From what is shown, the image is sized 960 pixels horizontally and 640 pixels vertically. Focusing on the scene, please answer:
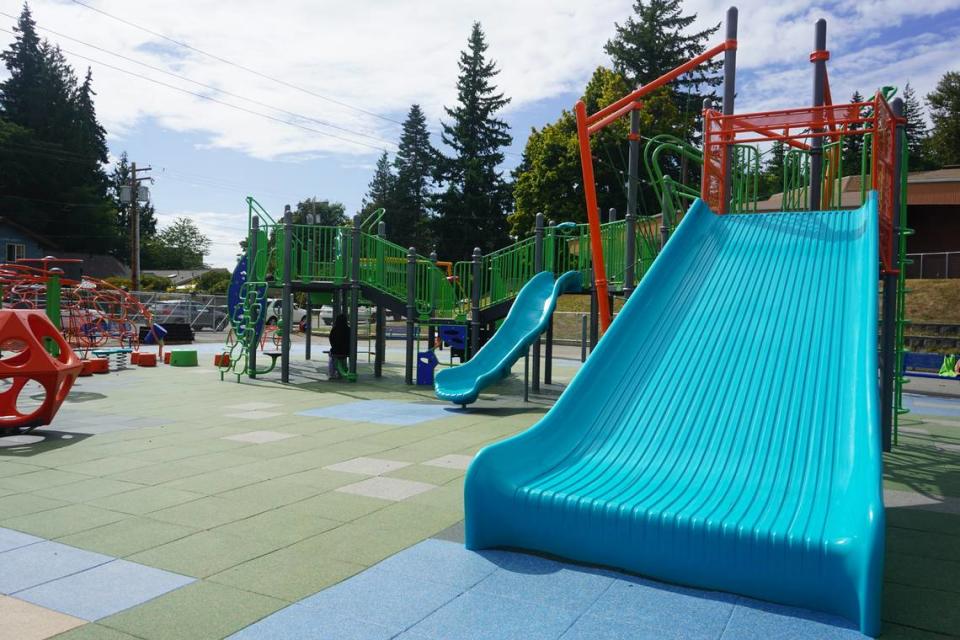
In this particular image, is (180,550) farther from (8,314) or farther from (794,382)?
(8,314)

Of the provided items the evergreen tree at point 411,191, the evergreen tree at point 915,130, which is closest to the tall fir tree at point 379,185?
the evergreen tree at point 411,191

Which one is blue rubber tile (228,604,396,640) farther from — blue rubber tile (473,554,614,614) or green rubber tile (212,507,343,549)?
green rubber tile (212,507,343,549)

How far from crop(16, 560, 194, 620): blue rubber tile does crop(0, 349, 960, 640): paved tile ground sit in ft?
0.12

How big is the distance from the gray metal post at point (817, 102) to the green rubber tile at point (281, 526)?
7.19m

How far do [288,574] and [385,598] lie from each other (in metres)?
0.73

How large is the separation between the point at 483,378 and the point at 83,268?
62131mm

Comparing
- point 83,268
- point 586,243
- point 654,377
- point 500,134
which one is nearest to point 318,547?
point 654,377

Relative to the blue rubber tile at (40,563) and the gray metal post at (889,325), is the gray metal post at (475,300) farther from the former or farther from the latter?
the blue rubber tile at (40,563)

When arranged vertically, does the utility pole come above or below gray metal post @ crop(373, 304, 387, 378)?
above

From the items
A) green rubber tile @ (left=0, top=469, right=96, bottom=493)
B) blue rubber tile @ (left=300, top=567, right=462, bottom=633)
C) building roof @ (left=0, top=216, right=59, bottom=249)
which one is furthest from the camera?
building roof @ (left=0, top=216, right=59, bottom=249)

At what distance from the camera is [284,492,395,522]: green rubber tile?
18.6 feet

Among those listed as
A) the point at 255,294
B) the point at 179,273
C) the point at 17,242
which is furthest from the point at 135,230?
the point at 179,273

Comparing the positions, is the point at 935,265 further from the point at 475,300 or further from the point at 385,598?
the point at 385,598

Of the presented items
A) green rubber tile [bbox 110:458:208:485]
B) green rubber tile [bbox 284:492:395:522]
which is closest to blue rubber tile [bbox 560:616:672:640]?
green rubber tile [bbox 284:492:395:522]
